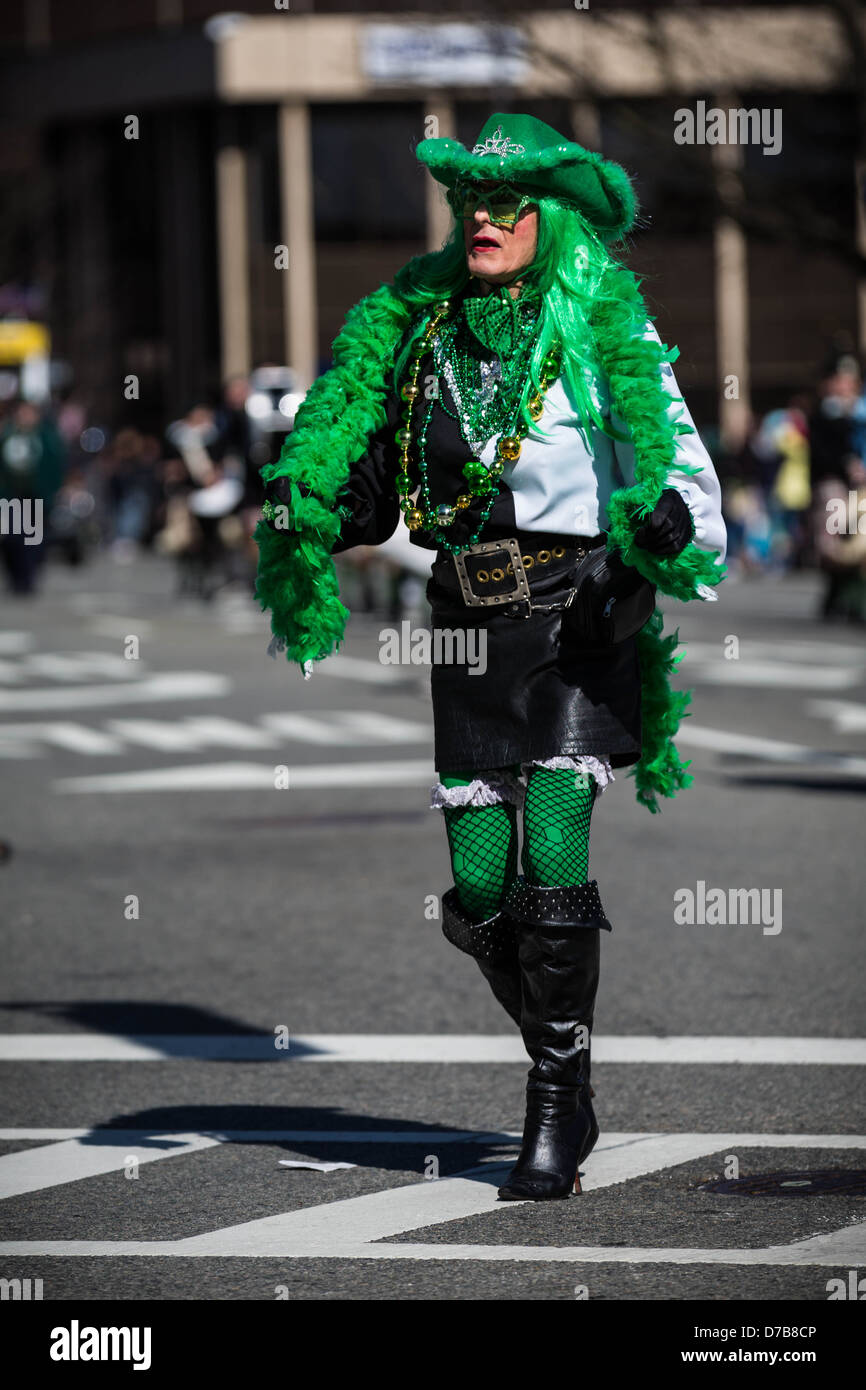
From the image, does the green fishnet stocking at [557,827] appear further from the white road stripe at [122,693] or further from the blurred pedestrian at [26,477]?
the blurred pedestrian at [26,477]

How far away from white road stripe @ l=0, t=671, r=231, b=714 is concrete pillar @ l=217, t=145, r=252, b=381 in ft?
125

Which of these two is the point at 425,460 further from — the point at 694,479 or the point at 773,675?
the point at 773,675

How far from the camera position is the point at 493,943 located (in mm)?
5105

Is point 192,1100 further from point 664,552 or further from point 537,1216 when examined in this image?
point 664,552

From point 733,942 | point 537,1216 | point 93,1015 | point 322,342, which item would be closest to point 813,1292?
point 537,1216

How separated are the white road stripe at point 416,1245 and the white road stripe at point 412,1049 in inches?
44.2

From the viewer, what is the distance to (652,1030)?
6773mm

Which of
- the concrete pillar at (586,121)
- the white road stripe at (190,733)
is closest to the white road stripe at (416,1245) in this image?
the white road stripe at (190,733)

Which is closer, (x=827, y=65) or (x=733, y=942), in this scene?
(x=733, y=942)

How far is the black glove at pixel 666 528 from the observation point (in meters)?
4.74

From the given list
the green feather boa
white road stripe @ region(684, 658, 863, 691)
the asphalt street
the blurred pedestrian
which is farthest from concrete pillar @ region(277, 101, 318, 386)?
the green feather boa

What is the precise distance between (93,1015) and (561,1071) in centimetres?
246

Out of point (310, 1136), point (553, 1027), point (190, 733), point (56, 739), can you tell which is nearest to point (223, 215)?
point (56, 739)

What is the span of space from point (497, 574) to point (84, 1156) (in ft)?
4.98
